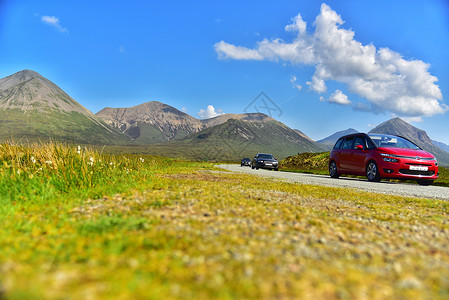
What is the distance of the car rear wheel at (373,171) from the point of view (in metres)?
14.2

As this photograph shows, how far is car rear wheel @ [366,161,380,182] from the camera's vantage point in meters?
14.2

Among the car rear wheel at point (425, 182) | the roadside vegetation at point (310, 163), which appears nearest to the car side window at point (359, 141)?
the car rear wheel at point (425, 182)

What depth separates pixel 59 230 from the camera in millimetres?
3889

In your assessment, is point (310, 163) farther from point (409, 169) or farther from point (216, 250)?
point (216, 250)

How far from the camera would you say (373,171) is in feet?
47.6

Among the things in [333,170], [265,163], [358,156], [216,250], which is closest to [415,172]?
[358,156]

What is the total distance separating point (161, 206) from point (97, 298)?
3.28m

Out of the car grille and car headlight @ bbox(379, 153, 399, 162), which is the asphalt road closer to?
the car grille

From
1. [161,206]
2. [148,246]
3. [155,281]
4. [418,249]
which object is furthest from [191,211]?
[418,249]

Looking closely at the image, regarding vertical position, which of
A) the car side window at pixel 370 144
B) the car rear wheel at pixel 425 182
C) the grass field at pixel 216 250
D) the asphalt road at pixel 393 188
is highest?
the car side window at pixel 370 144

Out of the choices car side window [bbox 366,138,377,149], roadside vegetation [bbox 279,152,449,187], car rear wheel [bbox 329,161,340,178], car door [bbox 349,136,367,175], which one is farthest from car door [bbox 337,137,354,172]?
roadside vegetation [bbox 279,152,449,187]

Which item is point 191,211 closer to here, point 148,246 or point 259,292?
point 148,246

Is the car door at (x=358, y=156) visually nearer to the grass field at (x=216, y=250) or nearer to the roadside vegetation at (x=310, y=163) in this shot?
the grass field at (x=216, y=250)

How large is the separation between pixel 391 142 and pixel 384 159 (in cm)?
145
